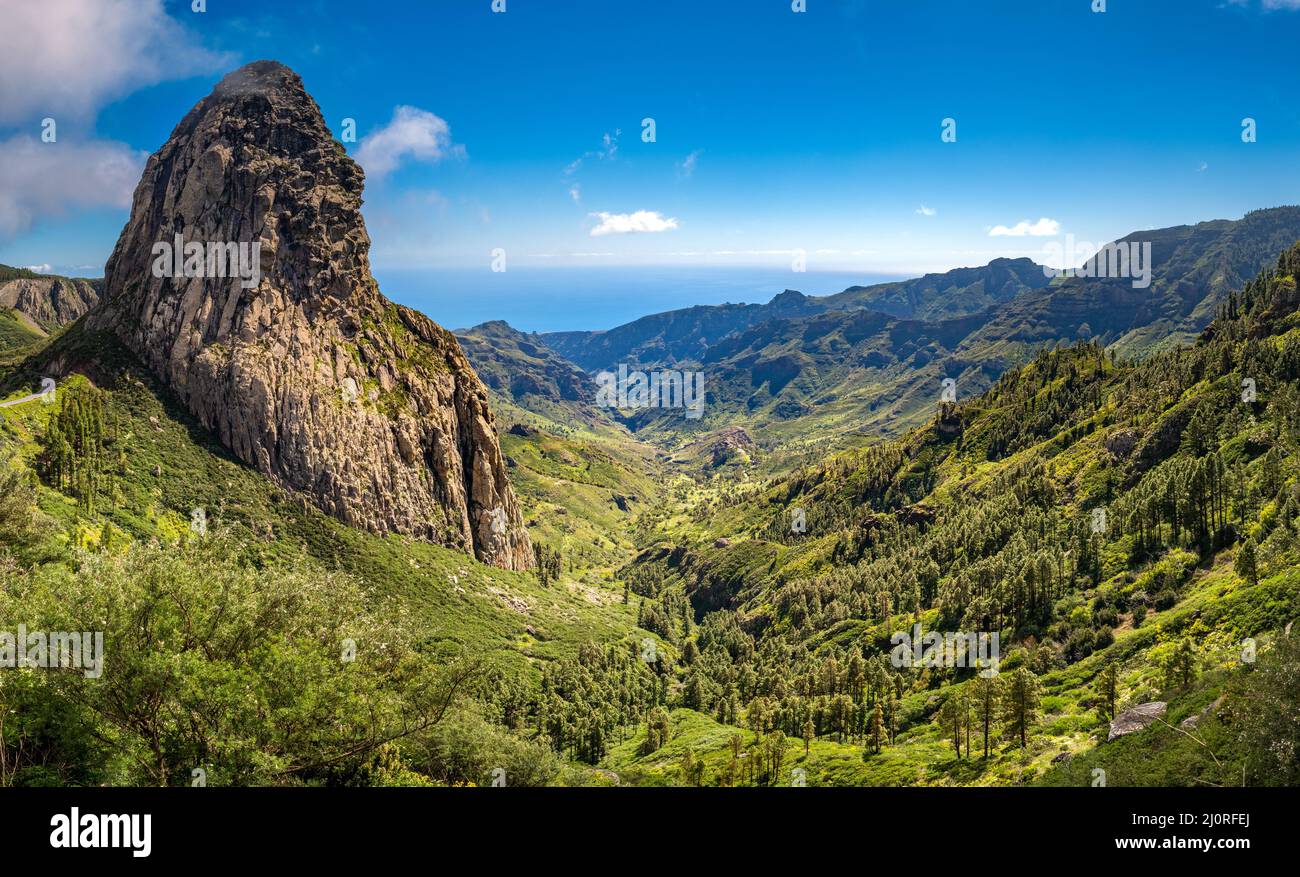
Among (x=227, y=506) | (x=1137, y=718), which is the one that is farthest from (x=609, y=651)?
(x=1137, y=718)

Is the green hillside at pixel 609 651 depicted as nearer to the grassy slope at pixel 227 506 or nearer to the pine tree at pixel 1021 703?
the pine tree at pixel 1021 703

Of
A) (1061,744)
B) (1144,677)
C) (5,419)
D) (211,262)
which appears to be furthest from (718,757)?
(211,262)

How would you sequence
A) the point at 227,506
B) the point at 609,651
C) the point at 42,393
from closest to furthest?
the point at 42,393 → the point at 227,506 → the point at 609,651

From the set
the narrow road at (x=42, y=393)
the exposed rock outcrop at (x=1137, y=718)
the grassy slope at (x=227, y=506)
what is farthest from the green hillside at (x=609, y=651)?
the narrow road at (x=42, y=393)

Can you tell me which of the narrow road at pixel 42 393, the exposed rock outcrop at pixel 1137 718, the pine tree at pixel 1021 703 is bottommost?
the pine tree at pixel 1021 703

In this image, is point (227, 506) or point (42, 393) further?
point (227, 506)

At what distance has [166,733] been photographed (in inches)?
1449

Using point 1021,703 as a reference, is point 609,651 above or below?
below

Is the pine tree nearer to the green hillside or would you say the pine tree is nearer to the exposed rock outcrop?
the green hillside

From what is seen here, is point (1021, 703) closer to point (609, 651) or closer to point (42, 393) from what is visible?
point (609, 651)

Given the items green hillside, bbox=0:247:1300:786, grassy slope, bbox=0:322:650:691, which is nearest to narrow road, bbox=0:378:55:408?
grassy slope, bbox=0:322:650:691

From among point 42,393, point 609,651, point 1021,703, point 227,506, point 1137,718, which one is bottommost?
point 609,651

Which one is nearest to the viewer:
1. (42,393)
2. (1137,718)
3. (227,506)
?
(1137,718)
